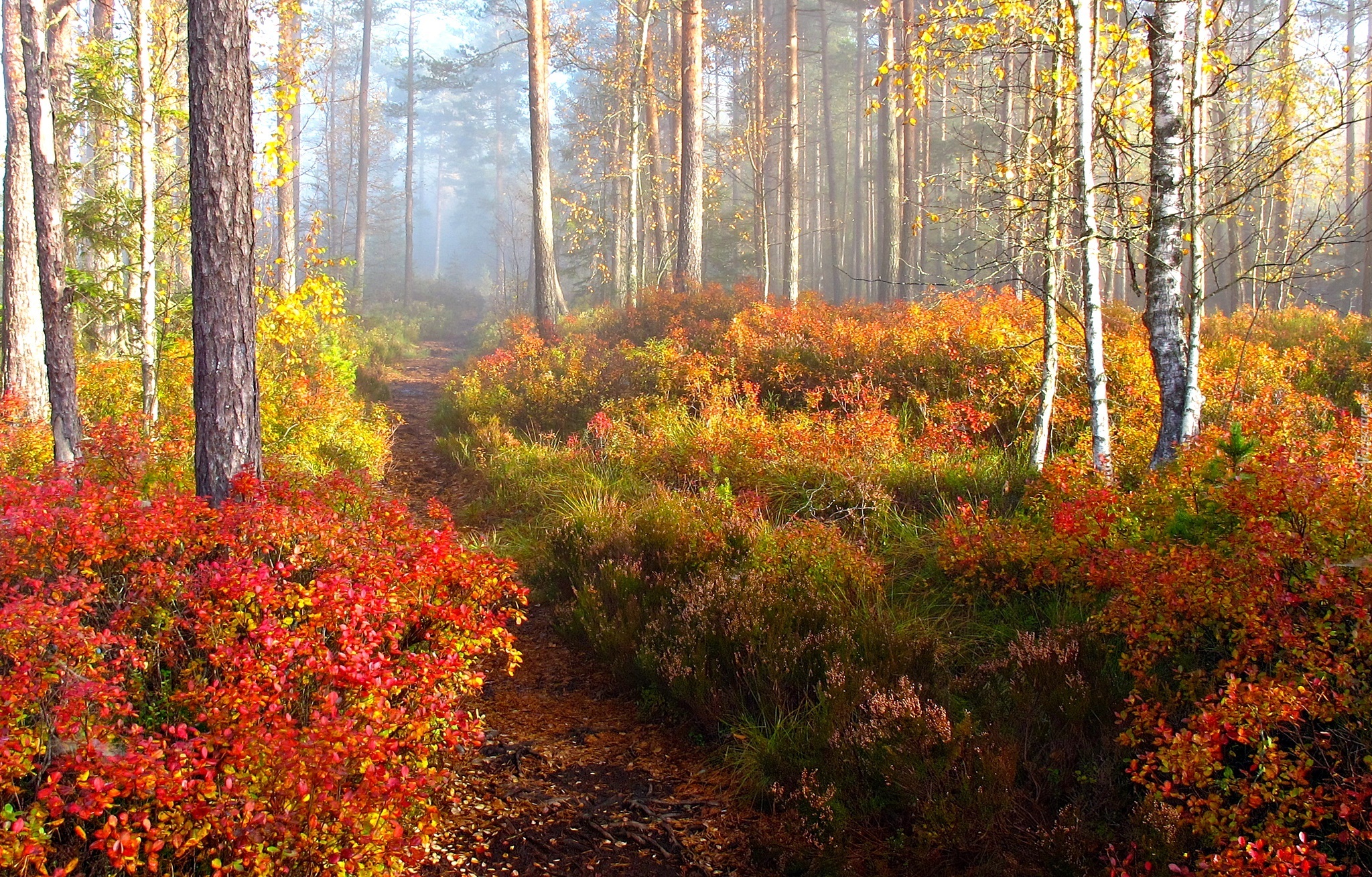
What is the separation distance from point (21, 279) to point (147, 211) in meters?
2.50

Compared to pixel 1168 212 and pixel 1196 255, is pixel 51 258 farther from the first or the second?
pixel 1196 255

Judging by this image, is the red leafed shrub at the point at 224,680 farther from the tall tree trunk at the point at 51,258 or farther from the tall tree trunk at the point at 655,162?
the tall tree trunk at the point at 655,162

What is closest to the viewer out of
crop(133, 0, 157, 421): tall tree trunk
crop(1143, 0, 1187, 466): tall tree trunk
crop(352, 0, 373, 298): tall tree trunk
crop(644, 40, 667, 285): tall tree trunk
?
crop(1143, 0, 1187, 466): tall tree trunk

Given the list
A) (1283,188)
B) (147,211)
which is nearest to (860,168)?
(1283,188)

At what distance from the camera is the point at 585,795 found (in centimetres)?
416

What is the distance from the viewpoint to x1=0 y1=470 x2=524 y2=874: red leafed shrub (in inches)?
109

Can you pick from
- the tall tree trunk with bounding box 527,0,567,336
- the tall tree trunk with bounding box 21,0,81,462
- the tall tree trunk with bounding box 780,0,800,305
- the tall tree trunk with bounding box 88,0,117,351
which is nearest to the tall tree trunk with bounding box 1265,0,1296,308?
the tall tree trunk with bounding box 780,0,800,305

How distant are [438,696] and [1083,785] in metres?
2.82

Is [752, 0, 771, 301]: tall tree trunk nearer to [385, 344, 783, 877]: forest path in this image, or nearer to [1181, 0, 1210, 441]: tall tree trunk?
[1181, 0, 1210, 441]: tall tree trunk

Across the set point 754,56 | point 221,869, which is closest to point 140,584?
point 221,869

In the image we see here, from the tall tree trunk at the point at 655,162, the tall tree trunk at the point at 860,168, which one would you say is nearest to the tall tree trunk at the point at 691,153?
the tall tree trunk at the point at 655,162

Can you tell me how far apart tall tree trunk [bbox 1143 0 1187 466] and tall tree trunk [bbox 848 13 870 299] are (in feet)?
77.8

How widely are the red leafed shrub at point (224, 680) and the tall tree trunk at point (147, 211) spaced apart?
4021 mm

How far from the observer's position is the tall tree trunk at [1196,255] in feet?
20.0
